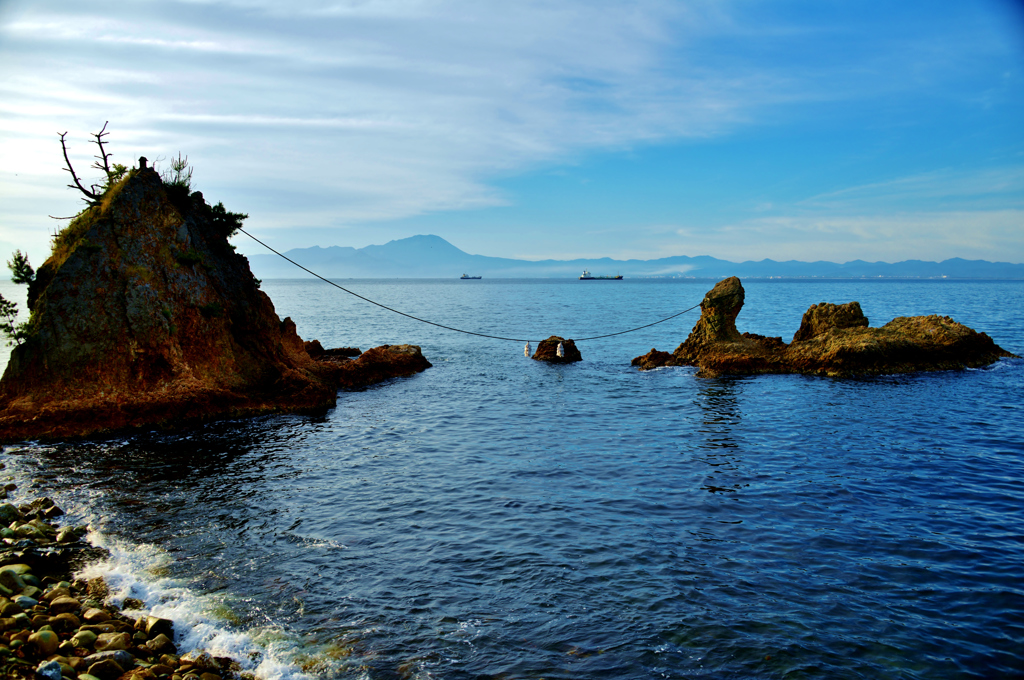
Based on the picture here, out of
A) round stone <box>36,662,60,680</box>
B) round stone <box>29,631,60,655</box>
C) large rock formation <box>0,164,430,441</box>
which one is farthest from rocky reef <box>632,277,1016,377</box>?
round stone <box>36,662,60,680</box>

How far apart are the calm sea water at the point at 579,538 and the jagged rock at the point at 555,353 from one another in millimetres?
13004

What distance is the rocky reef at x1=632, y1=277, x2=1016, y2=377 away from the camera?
2783 centimetres

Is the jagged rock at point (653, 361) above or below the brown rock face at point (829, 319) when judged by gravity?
below

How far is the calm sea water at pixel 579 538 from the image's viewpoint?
7637 mm

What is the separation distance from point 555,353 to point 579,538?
24.3 meters

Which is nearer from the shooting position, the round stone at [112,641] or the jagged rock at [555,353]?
the round stone at [112,641]

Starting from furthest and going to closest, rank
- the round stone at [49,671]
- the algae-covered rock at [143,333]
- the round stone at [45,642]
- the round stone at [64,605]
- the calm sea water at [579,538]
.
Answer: the algae-covered rock at [143,333] → the round stone at [64,605] → the calm sea water at [579,538] → the round stone at [45,642] → the round stone at [49,671]

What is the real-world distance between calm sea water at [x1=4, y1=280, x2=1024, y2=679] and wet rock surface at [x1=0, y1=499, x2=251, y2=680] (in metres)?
0.40

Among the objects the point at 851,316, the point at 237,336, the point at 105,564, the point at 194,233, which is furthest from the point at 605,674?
the point at 851,316

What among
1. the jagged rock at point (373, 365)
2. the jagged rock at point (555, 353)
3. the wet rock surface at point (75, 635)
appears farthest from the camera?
the jagged rock at point (555, 353)

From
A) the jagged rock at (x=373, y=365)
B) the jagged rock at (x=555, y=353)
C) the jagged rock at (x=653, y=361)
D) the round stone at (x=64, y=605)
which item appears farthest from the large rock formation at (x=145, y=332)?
the jagged rock at (x=653, y=361)

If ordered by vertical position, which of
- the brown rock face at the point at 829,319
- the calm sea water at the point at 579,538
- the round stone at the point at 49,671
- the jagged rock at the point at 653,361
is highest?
the brown rock face at the point at 829,319

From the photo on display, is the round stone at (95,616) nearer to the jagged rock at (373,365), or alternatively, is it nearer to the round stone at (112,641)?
the round stone at (112,641)

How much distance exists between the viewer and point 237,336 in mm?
21922
